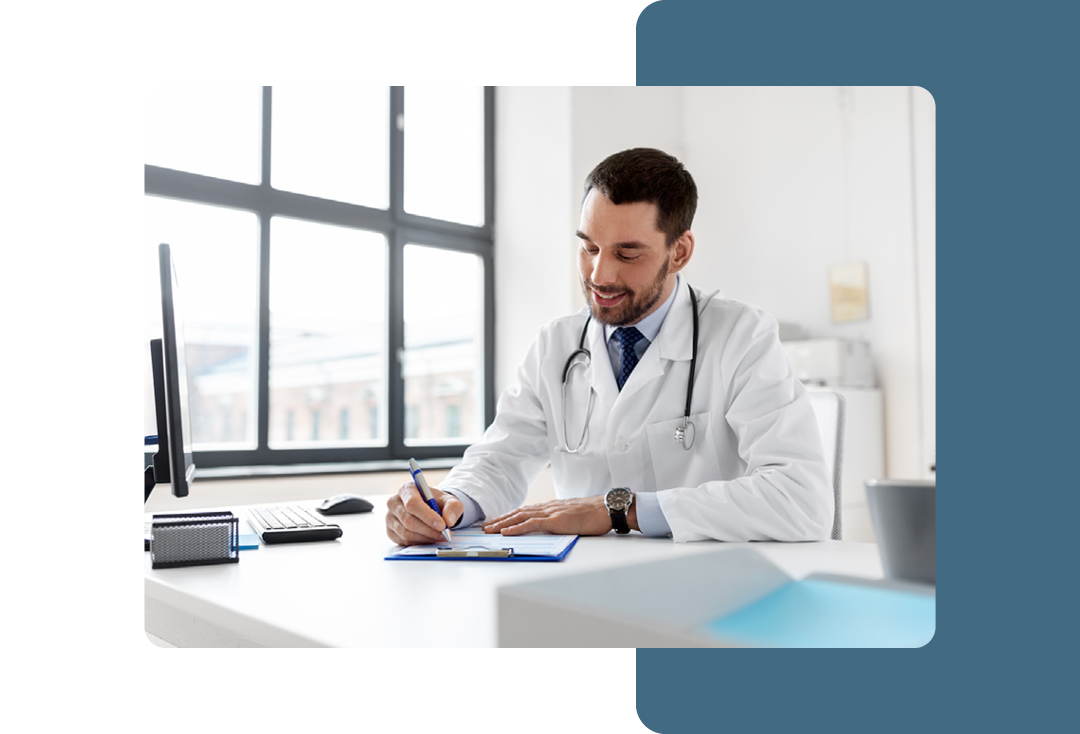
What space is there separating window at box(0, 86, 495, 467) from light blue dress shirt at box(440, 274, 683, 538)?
1116mm

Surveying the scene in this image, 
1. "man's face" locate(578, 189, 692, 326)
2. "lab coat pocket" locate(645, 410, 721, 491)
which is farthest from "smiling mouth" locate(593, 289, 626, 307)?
"lab coat pocket" locate(645, 410, 721, 491)

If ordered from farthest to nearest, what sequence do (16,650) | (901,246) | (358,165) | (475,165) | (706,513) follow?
(475,165)
(358,165)
(901,246)
(706,513)
(16,650)

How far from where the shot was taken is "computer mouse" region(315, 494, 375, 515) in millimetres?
1409

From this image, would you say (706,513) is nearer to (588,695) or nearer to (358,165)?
(588,695)

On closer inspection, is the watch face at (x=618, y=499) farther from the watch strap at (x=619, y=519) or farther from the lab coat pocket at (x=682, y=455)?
the lab coat pocket at (x=682, y=455)

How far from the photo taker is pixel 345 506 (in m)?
1.41

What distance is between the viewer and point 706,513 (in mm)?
1031

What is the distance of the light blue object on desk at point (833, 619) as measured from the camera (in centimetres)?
77

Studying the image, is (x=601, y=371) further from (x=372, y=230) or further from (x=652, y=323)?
(x=372, y=230)

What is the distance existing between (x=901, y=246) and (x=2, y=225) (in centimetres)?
230

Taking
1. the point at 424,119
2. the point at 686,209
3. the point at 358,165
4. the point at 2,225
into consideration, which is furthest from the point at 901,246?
the point at 2,225

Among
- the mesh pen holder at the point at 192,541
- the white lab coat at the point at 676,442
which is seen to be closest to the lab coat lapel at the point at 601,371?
the white lab coat at the point at 676,442

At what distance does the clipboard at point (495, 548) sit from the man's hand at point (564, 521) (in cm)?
1

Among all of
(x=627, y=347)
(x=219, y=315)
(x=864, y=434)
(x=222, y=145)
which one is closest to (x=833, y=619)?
(x=627, y=347)
